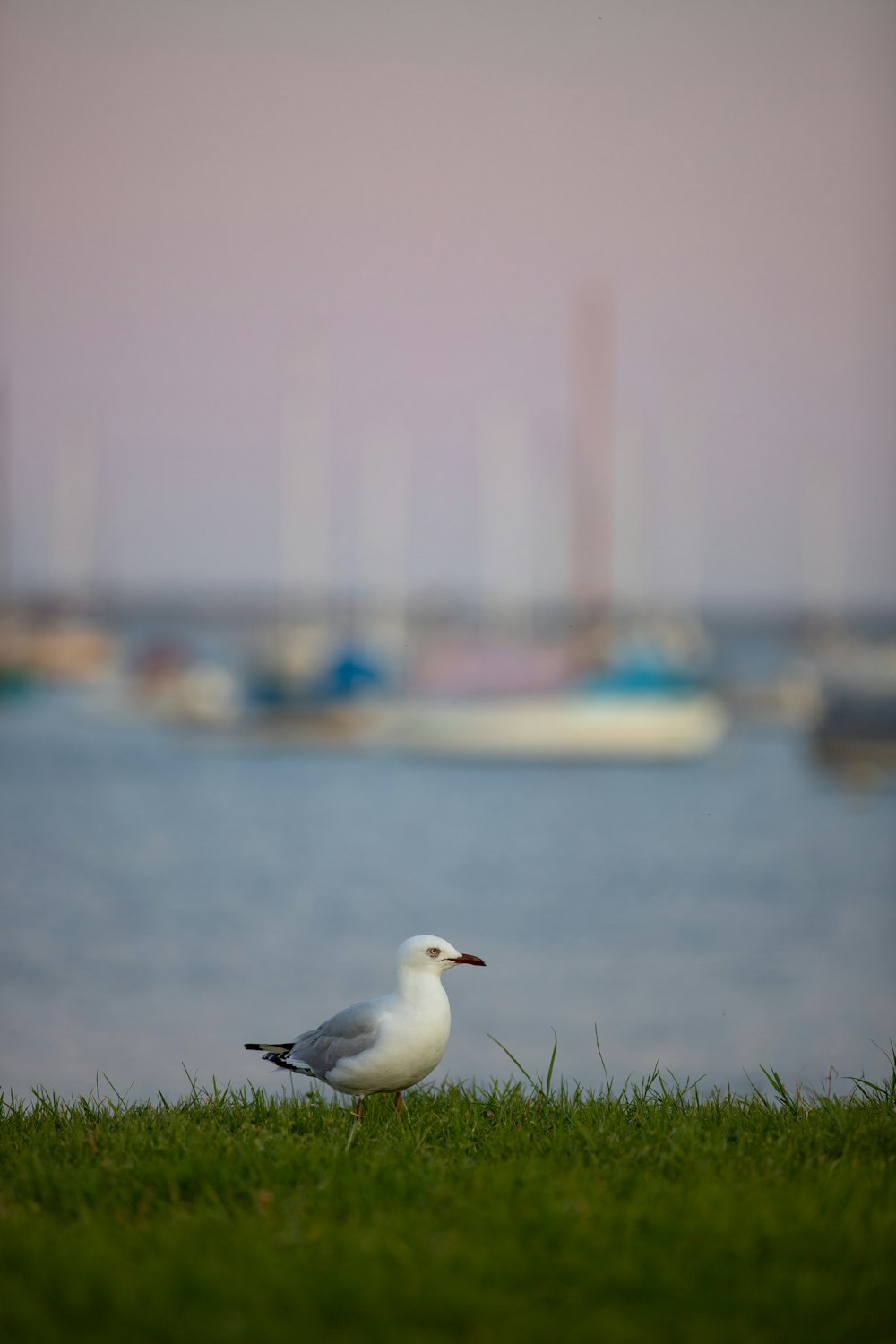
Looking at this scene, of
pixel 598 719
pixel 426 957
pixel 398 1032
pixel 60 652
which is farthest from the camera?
pixel 60 652

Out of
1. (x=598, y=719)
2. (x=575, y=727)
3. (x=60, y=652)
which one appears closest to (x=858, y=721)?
(x=598, y=719)

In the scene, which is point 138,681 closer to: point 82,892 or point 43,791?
point 43,791

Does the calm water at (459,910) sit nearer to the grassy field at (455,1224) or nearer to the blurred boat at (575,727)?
the blurred boat at (575,727)

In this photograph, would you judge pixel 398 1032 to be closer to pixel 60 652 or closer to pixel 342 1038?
pixel 342 1038

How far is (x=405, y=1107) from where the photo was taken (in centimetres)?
529

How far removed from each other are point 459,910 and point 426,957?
19.8 metres

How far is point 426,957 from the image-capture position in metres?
4.96

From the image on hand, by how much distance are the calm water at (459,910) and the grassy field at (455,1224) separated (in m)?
1.17

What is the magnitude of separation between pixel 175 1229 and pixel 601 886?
24.6m

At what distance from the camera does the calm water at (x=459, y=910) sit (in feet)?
48.6

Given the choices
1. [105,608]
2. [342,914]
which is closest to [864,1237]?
[342,914]

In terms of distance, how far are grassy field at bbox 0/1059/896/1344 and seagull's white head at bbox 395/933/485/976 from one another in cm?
50

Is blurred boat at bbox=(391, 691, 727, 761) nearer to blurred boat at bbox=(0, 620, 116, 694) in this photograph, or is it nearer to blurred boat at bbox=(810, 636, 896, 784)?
blurred boat at bbox=(810, 636, 896, 784)

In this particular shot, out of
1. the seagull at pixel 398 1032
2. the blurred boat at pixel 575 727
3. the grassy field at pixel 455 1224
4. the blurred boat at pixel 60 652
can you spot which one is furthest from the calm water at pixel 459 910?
the blurred boat at pixel 60 652
